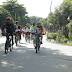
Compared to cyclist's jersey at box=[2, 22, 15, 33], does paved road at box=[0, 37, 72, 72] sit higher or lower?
lower

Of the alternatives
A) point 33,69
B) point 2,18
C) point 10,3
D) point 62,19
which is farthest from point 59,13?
point 10,3

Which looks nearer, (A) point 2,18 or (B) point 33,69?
(B) point 33,69

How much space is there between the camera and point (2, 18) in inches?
2530

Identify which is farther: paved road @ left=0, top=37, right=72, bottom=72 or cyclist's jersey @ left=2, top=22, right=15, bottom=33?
cyclist's jersey @ left=2, top=22, right=15, bottom=33

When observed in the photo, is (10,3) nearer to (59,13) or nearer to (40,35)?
(59,13)

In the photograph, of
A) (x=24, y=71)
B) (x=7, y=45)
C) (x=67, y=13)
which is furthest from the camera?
(x=67, y=13)

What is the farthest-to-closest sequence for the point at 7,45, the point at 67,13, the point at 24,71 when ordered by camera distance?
the point at 67,13 < the point at 7,45 < the point at 24,71

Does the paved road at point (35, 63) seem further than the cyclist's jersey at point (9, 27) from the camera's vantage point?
No

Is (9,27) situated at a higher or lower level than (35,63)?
higher

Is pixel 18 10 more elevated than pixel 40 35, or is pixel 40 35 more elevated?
pixel 18 10

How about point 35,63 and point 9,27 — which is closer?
point 35,63

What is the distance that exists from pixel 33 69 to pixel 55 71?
0.70 metres

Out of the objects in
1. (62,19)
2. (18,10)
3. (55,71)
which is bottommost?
(55,71)

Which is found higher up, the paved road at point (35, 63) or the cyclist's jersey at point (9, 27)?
the cyclist's jersey at point (9, 27)
